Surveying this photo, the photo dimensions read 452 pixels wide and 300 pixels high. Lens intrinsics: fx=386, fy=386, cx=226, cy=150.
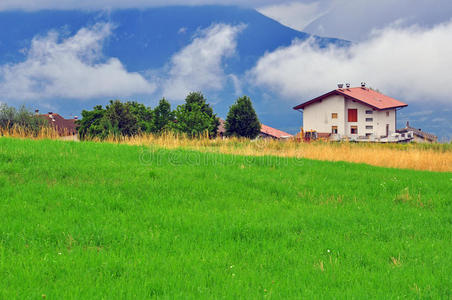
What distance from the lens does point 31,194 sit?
30.6ft

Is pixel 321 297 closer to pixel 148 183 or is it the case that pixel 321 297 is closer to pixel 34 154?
pixel 148 183

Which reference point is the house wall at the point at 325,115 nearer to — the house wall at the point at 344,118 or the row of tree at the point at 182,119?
the house wall at the point at 344,118

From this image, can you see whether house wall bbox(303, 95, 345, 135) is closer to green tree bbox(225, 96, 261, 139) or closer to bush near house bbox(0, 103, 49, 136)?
green tree bbox(225, 96, 261, 139)

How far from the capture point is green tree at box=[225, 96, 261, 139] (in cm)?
5569

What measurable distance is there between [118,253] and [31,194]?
4169 mm

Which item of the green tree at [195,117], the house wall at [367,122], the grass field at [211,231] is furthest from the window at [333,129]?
the grass field at [211,231]

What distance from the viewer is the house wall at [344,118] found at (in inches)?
2281

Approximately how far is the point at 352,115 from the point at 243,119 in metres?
17.1

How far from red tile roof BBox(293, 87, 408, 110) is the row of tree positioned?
11833 mm

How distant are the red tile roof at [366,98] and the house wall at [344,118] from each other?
899mm

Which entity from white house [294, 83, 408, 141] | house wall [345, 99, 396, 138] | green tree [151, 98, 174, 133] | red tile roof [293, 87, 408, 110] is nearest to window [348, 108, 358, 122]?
white house [294, 83, 408, 141]

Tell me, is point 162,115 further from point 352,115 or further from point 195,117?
point 352,115

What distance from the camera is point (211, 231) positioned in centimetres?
750

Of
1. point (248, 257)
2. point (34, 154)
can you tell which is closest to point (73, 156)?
point (34, 154)
